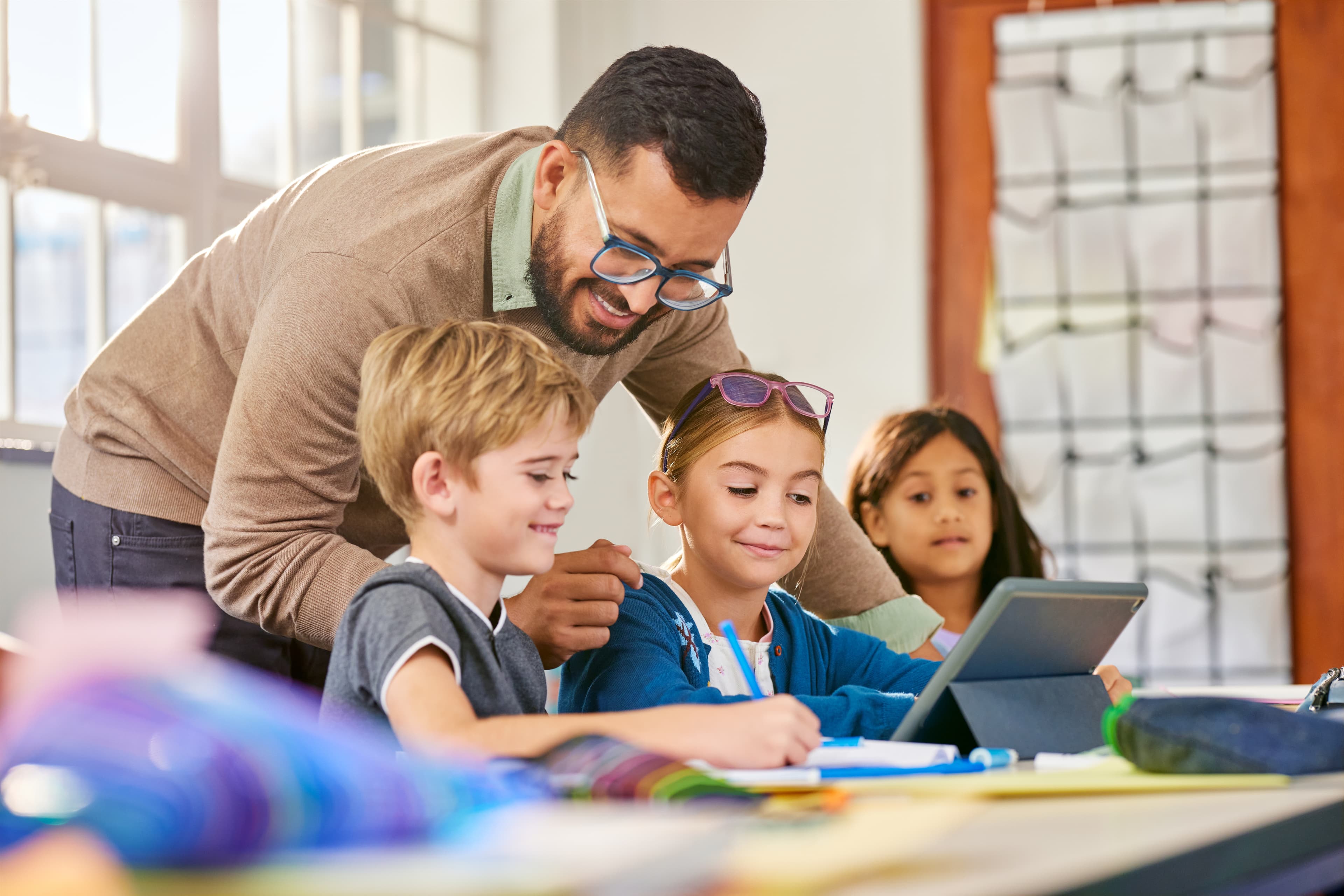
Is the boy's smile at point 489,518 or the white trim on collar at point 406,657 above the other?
the boy's smile at point 489,518

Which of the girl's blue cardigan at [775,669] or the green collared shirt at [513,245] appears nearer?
the girl's blue cardigan at [775,669]

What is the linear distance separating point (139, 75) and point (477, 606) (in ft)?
6.20

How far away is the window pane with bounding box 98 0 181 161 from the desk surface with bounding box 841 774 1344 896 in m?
2.29

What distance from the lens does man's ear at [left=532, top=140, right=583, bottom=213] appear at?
1.37 meters

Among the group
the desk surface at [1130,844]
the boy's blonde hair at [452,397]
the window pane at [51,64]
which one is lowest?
the desk surface at [1130,844]

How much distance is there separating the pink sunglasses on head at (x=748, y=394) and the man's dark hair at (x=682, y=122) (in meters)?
0.21

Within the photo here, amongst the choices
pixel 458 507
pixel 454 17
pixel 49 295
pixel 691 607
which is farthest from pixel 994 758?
pixel 454 17

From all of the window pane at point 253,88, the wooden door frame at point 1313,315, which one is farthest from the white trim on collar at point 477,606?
the wooden door frame at point 1313,315

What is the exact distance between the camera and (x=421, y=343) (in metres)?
1.10

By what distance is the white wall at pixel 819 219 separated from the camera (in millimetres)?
3551

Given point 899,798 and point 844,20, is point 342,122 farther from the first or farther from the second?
point 899,798

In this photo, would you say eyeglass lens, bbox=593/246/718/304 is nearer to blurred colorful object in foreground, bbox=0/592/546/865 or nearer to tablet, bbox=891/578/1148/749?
tablet, bbox=891/578/1148/749

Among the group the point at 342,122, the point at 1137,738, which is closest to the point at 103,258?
the point at 342,122

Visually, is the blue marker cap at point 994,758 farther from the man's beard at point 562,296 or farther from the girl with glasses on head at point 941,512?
the girl with glasses on head at point 941,512
